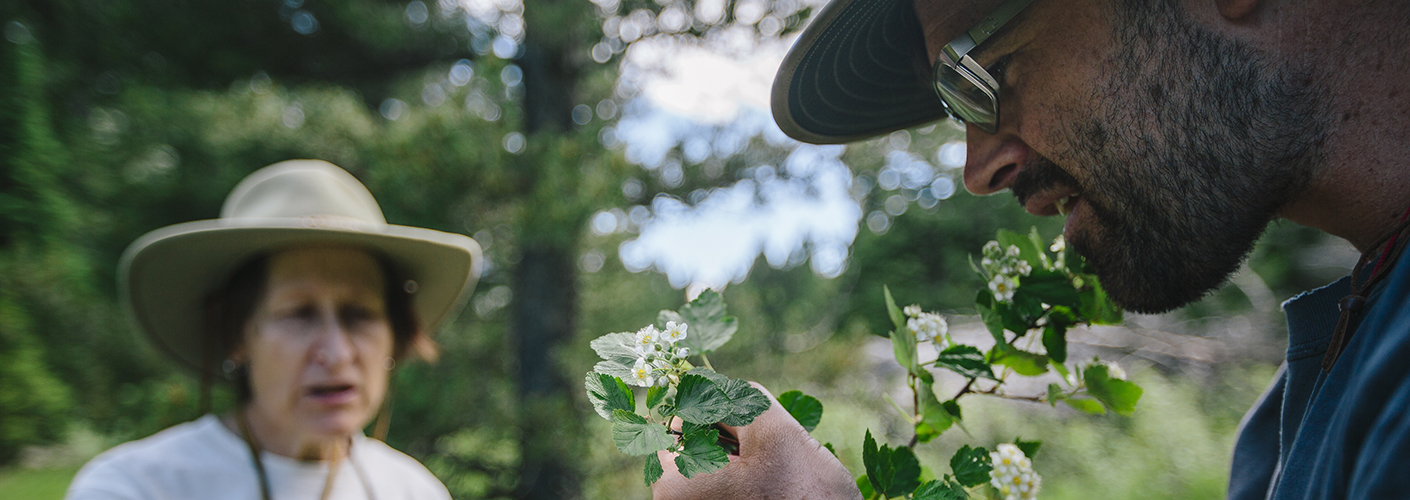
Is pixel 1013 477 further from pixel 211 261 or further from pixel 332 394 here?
pixel 211 261

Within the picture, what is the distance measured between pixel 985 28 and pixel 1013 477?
2.36 ft

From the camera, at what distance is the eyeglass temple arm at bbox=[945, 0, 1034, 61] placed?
98 centimetres

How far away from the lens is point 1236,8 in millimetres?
815

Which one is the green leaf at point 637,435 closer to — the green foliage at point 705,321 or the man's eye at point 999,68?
the green foliage at point 705,321

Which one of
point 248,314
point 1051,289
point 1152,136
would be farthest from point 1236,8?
point 248,314

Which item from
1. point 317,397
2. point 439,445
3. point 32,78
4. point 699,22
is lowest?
point 439,445

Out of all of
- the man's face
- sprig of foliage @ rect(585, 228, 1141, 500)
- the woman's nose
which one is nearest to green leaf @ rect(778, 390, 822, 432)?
sprig of foliage @ rect(585, 228, 1141, 500)

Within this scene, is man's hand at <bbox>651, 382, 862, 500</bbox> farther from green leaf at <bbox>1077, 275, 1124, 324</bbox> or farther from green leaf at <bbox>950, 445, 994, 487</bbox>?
green leaf at <bbox>1077, 275, 1124, 324</bbox>

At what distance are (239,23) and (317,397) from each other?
15.3ft

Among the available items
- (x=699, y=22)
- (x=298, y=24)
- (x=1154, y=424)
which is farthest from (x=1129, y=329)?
(x=298, y=24)

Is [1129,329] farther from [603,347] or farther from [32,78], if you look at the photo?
[32,78]

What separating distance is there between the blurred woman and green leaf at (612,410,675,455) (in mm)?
1429

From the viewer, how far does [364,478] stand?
1.90 m

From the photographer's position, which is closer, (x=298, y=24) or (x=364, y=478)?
(x=364, y=478)
